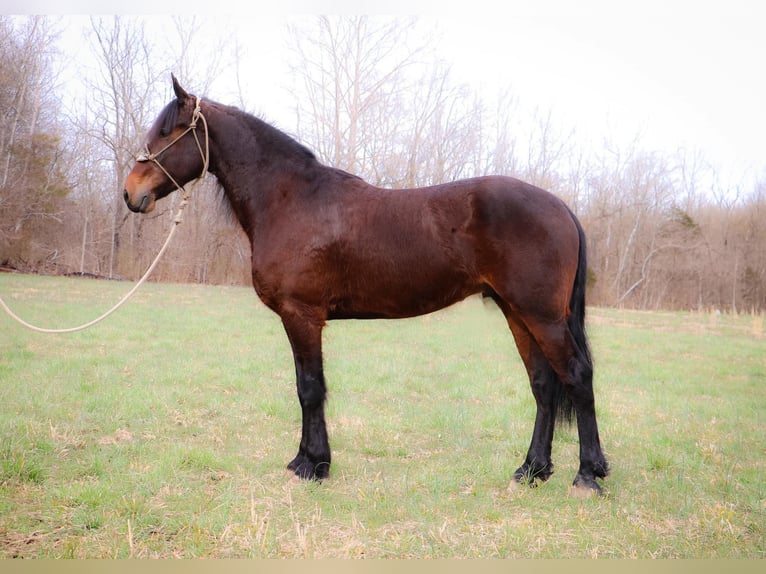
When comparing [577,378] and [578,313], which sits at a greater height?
[578,313]

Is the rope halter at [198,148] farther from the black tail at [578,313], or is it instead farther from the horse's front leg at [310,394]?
the black tail at [578,313]

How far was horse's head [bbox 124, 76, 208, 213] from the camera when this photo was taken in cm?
358

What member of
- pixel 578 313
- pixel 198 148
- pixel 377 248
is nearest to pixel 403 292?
pixel 377 248

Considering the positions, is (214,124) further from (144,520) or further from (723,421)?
(723,421)

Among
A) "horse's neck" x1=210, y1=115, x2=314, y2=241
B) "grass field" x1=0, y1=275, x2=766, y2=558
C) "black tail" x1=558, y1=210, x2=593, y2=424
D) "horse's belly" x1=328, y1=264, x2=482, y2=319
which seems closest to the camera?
"grass field" x1=0, y1=275, x2=766, y2=558

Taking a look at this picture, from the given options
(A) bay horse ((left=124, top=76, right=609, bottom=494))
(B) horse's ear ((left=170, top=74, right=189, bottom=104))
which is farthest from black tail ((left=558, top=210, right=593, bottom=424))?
(B) horse's ear ((left=170, top=74, right=189, bottom=104))

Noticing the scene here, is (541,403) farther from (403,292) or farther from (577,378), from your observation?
(403,292)

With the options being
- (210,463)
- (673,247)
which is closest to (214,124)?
(210,463)

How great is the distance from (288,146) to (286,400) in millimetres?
2893

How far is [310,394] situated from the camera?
3.63 metres

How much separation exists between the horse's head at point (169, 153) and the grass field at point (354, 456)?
1923 mm

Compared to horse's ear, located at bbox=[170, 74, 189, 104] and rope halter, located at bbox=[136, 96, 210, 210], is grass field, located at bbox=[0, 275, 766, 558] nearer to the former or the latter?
rope halter, located at bbox=[136, 96, 210, 210]

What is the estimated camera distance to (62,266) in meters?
21.0

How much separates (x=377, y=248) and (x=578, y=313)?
1486mm
